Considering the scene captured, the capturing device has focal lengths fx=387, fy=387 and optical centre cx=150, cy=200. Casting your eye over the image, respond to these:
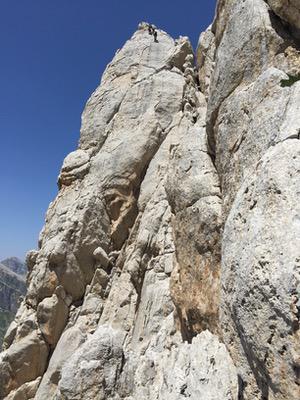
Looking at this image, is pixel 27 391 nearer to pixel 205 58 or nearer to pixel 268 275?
pixel 268 275

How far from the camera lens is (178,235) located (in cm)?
2109


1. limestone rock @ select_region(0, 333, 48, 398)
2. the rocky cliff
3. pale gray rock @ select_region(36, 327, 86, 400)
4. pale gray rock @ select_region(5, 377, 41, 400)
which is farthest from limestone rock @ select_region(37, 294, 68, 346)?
pale gray rock @ select_region(5, 377, 41, 400)

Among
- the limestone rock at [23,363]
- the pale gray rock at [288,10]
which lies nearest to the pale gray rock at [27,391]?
the limestone rock at [23,363]

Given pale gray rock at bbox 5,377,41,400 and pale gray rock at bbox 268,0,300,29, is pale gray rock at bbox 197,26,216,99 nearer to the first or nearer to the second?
pale gray rock at bbox 268,0,300,29

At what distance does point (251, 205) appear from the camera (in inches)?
464

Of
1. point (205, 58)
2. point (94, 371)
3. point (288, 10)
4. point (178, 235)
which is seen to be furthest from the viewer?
point (205, 58)

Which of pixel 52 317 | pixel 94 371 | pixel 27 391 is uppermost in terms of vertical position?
pixel 52 317

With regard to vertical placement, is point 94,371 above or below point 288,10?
below

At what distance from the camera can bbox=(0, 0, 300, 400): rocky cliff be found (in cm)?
1070

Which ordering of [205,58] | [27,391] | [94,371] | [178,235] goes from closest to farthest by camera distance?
[94,371], [178,235], [27,391], [205,58]

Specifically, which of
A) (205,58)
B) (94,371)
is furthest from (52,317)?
(205,58)

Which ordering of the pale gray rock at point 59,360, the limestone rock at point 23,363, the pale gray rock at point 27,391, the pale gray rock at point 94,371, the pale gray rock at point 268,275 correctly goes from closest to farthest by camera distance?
the pale gray rock at point 268,275 → the pale gray rock at point 94,371 → the pale gray rock at point 59,360 → the pale gray rock at point 27,391 → the limestone rock at point 23,363

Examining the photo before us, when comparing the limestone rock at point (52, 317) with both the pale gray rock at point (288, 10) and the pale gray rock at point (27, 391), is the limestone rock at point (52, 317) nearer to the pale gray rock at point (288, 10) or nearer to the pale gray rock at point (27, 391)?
the pale gray rock at point (27, 391)

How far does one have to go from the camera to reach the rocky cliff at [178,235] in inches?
421
